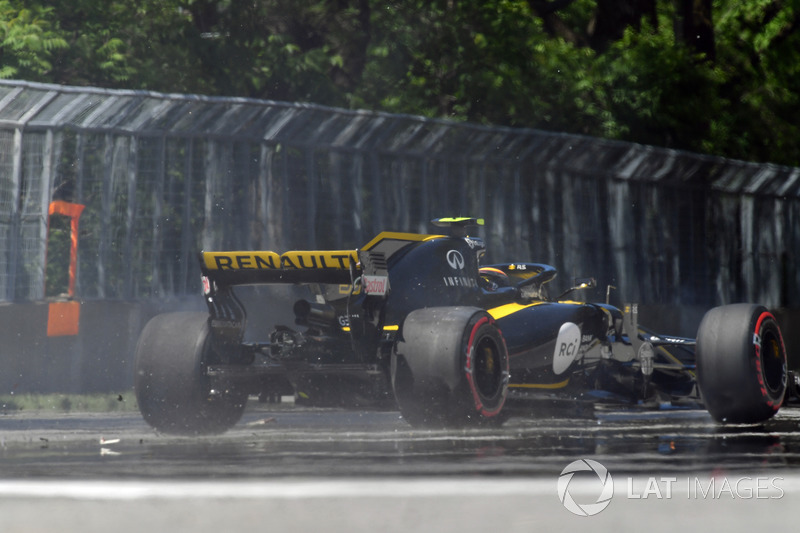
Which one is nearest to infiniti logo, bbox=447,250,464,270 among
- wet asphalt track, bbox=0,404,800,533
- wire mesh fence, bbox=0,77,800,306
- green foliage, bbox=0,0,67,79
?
wet asphalt track, bbox=0,404,800,533

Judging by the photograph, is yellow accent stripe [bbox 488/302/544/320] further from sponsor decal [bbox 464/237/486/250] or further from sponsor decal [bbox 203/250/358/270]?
sponsor decal [bbox 203/250/358/270]

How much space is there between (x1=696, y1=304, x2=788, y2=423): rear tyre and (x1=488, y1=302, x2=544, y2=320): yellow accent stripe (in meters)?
1.25

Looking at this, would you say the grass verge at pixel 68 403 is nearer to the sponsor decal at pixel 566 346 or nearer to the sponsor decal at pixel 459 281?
the sponsor decal at pixel 459 281

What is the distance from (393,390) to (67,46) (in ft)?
34.8

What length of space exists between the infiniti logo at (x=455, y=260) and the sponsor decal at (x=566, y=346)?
0.84m

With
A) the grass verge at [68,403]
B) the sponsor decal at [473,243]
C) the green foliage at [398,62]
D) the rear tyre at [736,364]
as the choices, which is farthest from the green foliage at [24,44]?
the rear tyre at [736,364]

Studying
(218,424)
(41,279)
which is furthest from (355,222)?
(218,424)

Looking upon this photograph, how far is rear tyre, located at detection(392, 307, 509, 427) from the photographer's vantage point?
24.6ft

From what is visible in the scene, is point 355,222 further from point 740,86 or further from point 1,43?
point 740,86

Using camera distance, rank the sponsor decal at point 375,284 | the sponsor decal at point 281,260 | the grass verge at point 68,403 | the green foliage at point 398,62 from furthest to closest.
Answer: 1. the green foliage at point 398,62
2. the grass verge at point 68,403
3. the sponsor decal at point 375,284
4. the sponsor decal at point 281,260

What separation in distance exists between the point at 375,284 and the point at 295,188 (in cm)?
539

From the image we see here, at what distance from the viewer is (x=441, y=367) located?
24.6 ft

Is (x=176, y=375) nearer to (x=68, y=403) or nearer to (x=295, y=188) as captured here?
(x=68, y=403)

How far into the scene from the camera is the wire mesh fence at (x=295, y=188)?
37.8 ft
